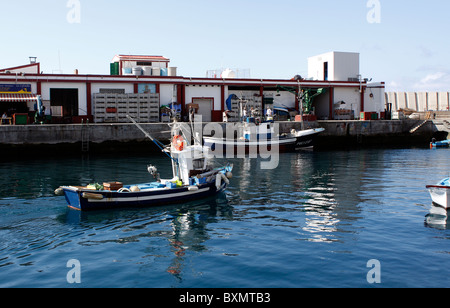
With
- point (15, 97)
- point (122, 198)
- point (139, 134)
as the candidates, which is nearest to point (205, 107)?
point (139, 134)

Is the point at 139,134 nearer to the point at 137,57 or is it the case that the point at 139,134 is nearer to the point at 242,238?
the point at 137,57

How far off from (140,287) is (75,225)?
6418 mm

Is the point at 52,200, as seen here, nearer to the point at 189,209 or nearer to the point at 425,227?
the point at 189,209

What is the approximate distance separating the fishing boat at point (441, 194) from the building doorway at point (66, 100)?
3709 cm

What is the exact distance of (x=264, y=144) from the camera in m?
42.7

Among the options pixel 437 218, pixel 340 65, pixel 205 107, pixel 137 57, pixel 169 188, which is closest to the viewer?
pixel 437 218

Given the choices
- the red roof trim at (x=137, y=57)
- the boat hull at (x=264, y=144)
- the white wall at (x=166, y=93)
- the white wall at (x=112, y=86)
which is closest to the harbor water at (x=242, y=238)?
the boat hull at (x=264, y=144)

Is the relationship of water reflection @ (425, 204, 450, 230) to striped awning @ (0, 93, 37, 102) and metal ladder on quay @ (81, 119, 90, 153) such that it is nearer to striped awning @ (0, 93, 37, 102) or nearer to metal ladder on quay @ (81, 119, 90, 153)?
metal ladder on quay @ (81, 119, 90, 153)

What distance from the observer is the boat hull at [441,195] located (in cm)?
1845

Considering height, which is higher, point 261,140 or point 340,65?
point 340,65

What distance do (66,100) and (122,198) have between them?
32465mm

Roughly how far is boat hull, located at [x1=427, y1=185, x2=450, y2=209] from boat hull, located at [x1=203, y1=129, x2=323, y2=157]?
2401 centimetres

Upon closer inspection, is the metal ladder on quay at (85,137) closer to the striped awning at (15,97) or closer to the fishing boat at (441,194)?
the striped awning at (15,97)
